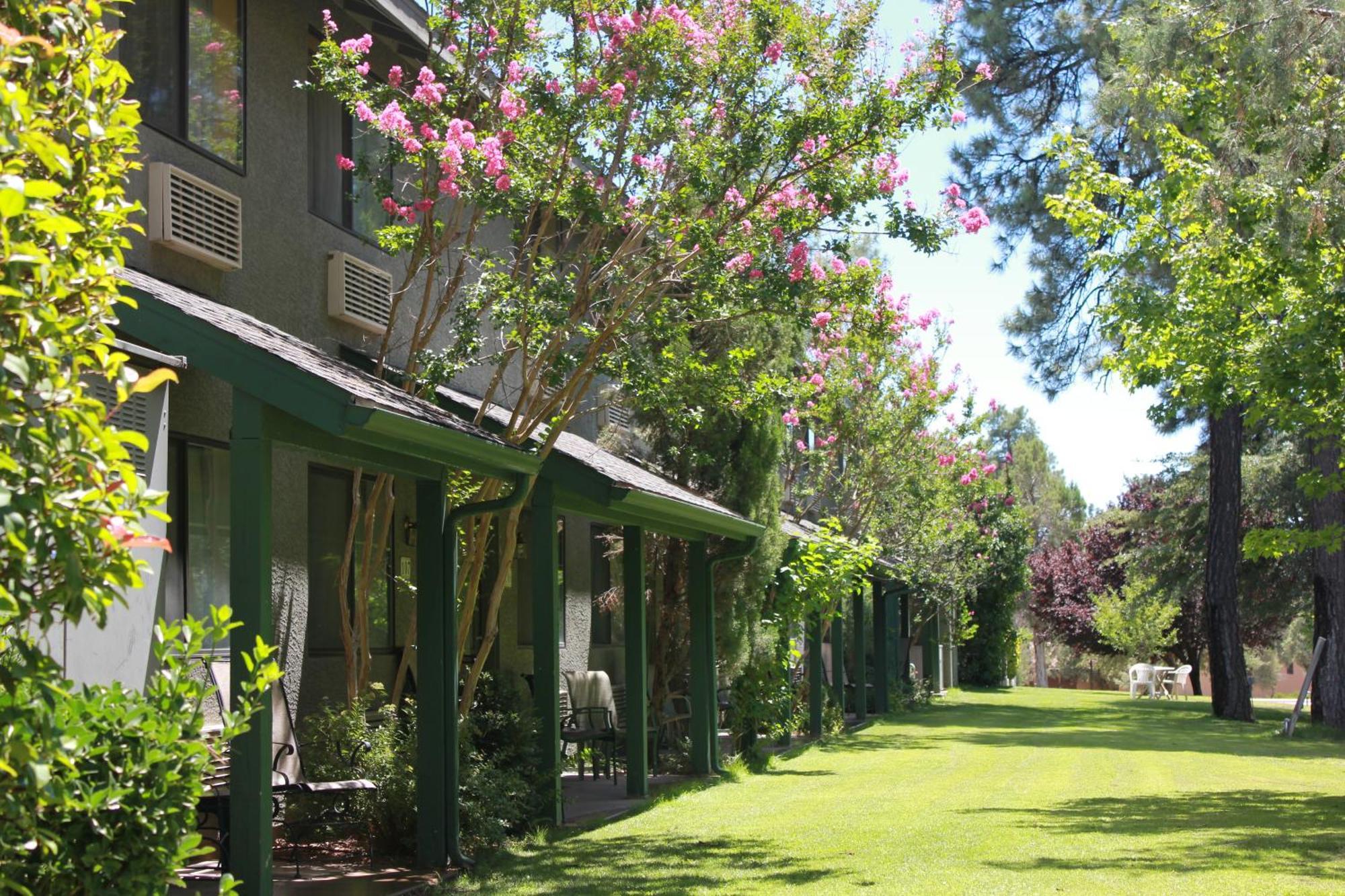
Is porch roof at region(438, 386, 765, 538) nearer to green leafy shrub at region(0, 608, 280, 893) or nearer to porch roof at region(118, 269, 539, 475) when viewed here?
porch roof at region(118, 269, 539, 475)

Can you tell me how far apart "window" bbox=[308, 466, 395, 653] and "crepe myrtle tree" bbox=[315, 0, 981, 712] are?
3.14 feet

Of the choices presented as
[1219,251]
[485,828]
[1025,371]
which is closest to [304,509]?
[485,828]

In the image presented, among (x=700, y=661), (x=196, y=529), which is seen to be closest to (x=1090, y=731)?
(x=700, y=661)

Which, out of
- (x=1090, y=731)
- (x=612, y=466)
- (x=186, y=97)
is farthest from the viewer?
(x=1090, y=731)

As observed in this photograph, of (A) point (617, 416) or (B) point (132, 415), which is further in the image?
(A) point (617, 416)

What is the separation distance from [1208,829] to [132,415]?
28.9 ft

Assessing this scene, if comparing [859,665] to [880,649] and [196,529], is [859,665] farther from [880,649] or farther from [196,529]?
[196,529]

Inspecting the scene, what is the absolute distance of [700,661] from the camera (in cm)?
1470

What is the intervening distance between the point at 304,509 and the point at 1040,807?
7170mm

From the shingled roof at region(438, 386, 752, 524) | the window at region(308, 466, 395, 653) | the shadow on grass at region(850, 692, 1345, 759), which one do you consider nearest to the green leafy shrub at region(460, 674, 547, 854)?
the window at region(308, 466, 395, 653)

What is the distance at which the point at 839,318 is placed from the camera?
520 inches

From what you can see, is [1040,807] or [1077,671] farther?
[1077,671]

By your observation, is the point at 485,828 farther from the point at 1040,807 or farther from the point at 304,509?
the point at 1040,807

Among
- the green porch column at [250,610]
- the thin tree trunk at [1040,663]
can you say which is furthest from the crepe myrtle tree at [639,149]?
the thin tree trunk at [1040,663]
